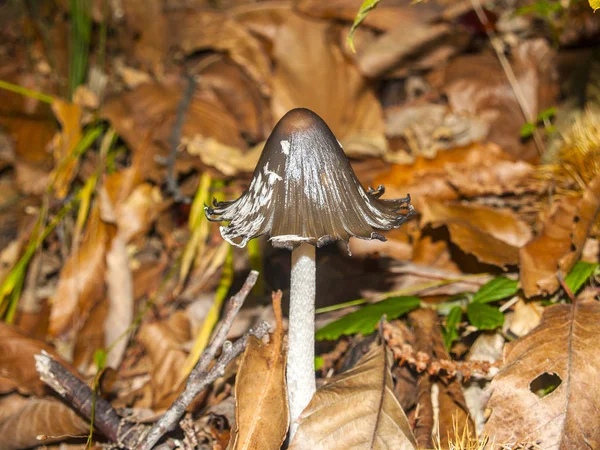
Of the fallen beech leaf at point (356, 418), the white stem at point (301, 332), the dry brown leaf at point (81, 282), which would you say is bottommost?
the fallen beech leaf at point (356, 418)

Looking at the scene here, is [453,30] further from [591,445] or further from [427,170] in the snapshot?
[591,445]

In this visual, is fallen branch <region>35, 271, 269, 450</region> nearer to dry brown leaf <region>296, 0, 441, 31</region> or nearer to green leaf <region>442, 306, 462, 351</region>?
green leaf <region>442, 306, 462, 351</region>

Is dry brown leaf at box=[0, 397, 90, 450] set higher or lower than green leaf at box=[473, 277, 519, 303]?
lower

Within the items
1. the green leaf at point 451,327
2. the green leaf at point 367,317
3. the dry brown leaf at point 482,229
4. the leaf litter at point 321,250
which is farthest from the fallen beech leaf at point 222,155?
the green leaf at point 451,327

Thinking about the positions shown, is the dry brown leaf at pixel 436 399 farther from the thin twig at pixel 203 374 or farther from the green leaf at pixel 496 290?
the thin twig at pixel 203 374

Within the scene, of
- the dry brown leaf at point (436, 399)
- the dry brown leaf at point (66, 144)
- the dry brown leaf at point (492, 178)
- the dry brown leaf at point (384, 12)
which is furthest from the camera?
the dry brown leaf at point (384, 12)

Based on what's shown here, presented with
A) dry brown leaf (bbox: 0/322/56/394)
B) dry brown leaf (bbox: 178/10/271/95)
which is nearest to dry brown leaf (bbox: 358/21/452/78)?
dry brown leaf (bbox: 178/10/271/95)

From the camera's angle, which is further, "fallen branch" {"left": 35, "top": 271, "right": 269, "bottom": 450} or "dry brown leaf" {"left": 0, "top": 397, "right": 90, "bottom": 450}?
"dry brown leaf" {"left": 0, "top": 397, "right": 90, "bottom": 450}
